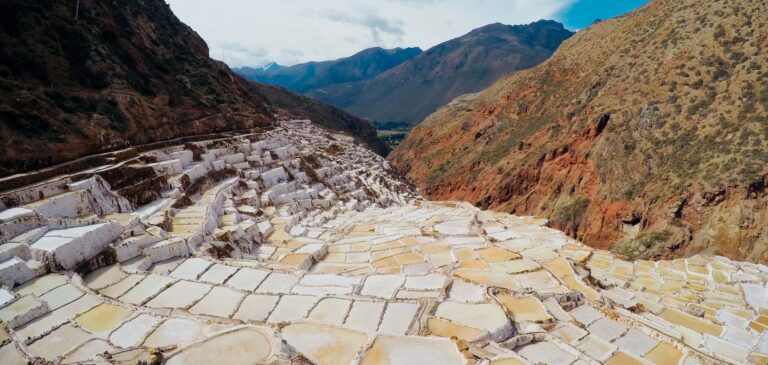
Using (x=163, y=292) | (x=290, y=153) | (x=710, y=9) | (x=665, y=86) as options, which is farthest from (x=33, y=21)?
(x=710, y=9)

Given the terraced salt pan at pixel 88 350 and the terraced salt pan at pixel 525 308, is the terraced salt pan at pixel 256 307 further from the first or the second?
the terraced salt pan at pixel 525 308

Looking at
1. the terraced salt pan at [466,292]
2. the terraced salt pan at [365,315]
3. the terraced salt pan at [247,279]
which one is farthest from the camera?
the terraced salt pan at [247,279]

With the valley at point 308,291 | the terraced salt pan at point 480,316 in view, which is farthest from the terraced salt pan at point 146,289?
the terraced salt pan at point 480,316

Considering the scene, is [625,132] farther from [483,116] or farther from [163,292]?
[163,292]

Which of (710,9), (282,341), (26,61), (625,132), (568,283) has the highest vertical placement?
(710,9)

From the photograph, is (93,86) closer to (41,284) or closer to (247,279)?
(41,284)

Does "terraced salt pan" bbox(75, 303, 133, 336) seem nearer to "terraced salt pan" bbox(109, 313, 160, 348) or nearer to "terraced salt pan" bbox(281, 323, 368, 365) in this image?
"terraced salt pan" bbox(109, 313, 160, 348)

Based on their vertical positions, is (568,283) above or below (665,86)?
below
